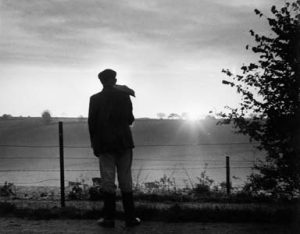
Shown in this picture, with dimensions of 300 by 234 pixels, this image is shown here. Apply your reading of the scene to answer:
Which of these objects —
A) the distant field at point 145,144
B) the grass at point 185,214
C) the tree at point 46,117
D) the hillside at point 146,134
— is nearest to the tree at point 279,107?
the grass at point 185,214

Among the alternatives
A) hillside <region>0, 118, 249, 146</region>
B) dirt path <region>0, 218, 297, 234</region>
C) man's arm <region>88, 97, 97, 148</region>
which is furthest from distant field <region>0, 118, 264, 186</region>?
man's arm <region>88, 97, 97, 148</region>

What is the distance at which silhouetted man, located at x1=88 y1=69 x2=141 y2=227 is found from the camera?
650 cm

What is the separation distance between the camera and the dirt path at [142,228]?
6270mm

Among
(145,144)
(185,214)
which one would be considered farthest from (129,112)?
(145,144)

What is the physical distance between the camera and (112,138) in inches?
255

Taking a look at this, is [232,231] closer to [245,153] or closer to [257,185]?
[257,185]

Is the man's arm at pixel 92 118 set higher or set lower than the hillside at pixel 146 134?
lower

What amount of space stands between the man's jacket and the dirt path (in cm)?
100

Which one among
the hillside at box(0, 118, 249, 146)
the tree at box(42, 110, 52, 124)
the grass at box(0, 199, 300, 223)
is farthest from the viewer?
the tree at box(42, 110, 52, 124)

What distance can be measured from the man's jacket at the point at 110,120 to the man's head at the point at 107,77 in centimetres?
8

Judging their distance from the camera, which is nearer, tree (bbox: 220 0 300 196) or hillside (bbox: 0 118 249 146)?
tree (bbox: 220 0 300 196)

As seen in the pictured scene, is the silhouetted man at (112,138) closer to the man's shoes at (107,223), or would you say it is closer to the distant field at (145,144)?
the man's shoes at (107,223)

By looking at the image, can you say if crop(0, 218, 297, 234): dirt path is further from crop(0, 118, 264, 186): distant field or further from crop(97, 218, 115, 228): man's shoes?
crop(0, 118, 264, 186): distant field

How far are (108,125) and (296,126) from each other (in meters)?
2.47
